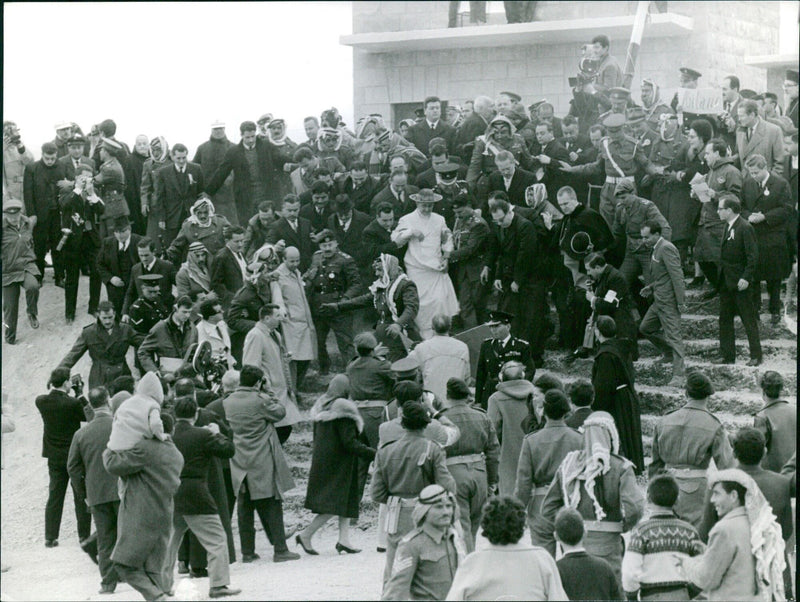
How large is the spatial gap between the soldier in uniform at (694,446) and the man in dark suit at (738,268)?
3763 millimetres

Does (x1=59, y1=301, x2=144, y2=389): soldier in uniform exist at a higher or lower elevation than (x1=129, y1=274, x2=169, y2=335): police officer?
lower

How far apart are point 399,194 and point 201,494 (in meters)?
5.31

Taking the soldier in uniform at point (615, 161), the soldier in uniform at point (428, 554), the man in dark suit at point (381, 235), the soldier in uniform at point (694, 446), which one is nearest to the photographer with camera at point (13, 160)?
the man in dark suit at point (381, 235)

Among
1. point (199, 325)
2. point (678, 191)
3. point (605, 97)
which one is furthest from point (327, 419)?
point (605, 97)

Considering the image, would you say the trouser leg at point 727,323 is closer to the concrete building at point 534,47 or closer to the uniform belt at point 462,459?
the uniform belt at point 462,459

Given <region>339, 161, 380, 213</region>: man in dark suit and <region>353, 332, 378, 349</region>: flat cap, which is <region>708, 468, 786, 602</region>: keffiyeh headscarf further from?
<region>339, 161, 380, 213</region>: man in dark suit

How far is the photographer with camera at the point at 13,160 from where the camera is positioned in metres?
15.6

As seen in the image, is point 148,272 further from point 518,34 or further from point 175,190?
point 518,34

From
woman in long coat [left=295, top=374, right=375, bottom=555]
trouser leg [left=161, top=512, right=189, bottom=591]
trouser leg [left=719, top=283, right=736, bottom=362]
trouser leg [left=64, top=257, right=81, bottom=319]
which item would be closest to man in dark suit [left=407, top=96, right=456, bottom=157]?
trouser leg [left=719, top=283, right=736, bottom=362]

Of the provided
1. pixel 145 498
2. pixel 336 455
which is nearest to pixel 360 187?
pixel 336 455

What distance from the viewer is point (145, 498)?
8.56 meters

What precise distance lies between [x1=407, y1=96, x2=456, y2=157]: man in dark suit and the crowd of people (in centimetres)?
3

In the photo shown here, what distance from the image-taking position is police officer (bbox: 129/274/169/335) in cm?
1256

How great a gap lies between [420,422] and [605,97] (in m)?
7.86
